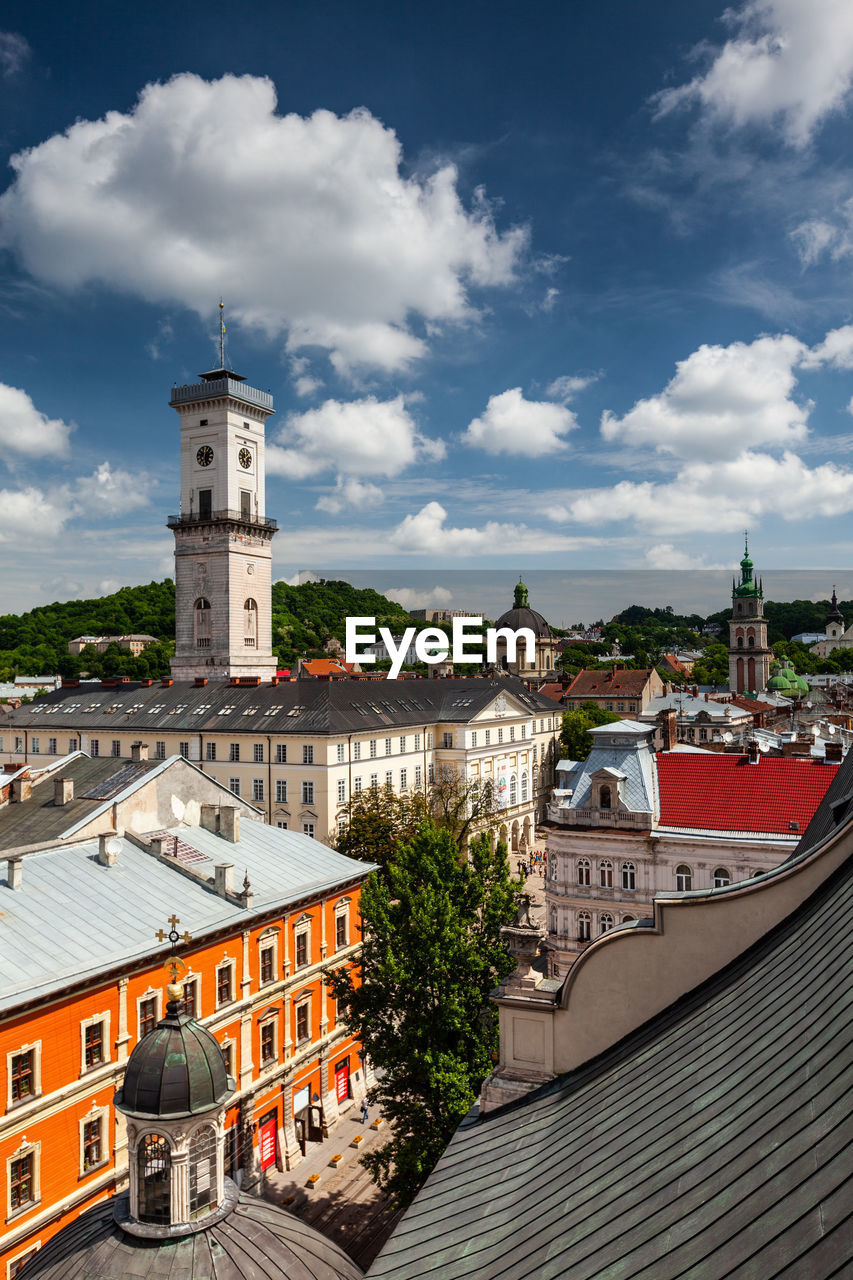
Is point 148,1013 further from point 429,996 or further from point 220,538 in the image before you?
point 220,538

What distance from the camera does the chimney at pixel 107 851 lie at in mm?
27734

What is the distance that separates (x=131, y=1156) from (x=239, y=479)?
249 ft

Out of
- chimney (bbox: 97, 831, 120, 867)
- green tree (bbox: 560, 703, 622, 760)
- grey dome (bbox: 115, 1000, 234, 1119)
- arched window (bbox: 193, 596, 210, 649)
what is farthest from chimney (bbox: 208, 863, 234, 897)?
green tree (bbox: 560, 703, 622, 760)

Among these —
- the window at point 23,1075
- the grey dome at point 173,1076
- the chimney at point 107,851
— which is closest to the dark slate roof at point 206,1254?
the grey dome at point 173,1076

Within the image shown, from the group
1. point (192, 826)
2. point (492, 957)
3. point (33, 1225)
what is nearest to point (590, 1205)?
point (492, 957)

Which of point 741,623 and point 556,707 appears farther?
point 741,623

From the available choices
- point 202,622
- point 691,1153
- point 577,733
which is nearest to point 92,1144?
point 691,1153

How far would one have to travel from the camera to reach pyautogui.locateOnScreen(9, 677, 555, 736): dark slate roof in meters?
61.4

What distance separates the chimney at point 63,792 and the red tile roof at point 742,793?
2382 centimetres

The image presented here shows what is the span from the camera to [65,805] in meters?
33.4

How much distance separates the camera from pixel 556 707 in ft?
293

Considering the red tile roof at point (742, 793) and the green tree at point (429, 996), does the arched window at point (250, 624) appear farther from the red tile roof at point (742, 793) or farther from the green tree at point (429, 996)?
the green tree at point (429, 996)

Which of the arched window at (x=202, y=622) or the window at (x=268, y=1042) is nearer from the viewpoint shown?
the window at (x=268, y=1042)

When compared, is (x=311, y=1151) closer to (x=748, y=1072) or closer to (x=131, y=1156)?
(x=131, y=1156)
